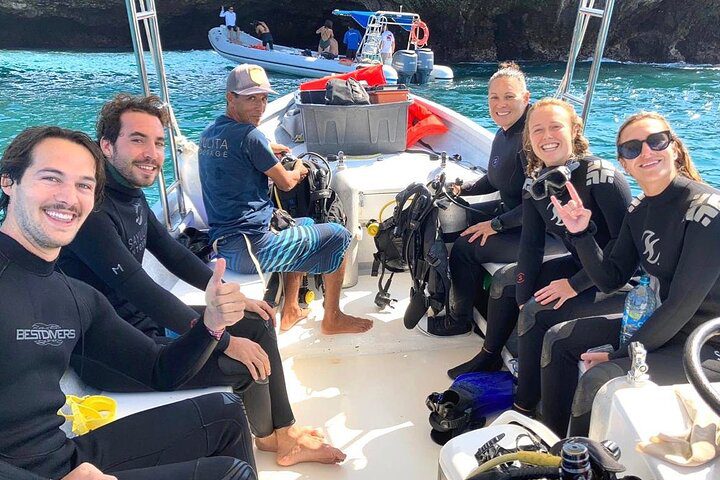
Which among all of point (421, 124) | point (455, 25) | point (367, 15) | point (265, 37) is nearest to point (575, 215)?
point (421, 124)

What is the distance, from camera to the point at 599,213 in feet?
7.27

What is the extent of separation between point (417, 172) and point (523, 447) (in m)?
2.50

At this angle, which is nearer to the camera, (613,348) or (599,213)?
(613,348)

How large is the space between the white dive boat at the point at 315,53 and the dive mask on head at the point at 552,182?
36.0 ft

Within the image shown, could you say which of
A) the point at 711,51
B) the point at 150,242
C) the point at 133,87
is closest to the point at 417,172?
the point at 150,242

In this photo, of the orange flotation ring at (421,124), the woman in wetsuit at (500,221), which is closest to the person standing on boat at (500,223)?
the woman in wetsuit at (500,221)

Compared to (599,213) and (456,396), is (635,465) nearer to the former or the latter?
(456,396)

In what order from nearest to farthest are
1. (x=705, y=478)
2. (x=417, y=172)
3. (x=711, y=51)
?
(x=705, y=478), (x=417, y=172), (x=711, y=51)

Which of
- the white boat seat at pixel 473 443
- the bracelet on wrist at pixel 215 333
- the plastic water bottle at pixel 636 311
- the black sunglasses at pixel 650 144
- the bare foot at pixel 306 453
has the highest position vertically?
the black sunglasses at pixel 650 144

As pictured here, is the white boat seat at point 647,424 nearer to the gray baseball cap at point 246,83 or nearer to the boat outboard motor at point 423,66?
the gray baseball cap at point 246,83

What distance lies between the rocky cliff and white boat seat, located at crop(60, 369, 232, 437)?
1925 centimetres

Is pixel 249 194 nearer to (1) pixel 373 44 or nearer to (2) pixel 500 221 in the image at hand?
(2) pixel 500 221

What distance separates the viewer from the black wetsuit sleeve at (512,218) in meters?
2.68

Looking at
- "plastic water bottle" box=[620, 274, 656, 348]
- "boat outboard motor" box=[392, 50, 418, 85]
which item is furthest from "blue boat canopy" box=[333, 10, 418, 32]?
"plastic water bottle" box=[620, 274, 656, 348]
